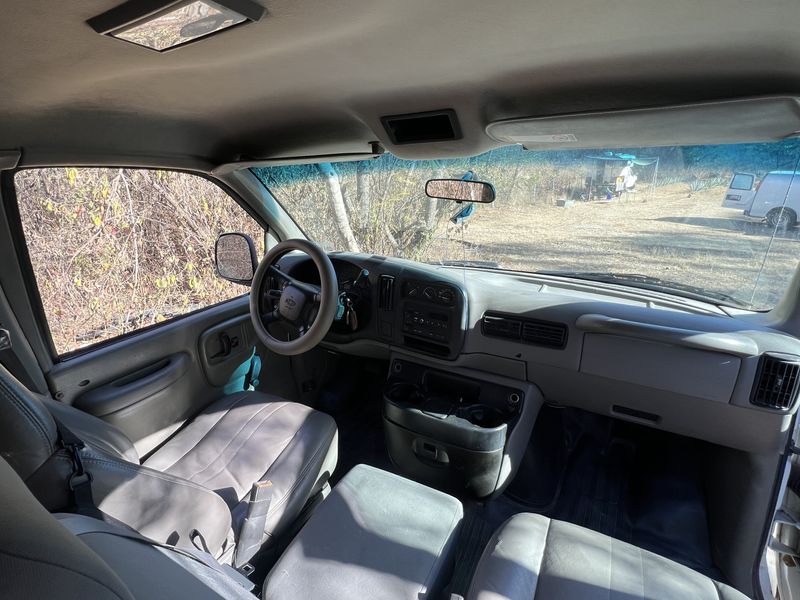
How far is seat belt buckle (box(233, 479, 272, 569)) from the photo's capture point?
154 cm

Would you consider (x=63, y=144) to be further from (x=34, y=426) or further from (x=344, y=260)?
(x=344, y=260)

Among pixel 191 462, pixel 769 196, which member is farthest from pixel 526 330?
pixel 191 462

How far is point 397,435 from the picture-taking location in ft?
8.19

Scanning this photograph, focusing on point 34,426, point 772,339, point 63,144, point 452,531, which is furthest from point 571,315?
point 63,144

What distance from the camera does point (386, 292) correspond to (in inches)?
100

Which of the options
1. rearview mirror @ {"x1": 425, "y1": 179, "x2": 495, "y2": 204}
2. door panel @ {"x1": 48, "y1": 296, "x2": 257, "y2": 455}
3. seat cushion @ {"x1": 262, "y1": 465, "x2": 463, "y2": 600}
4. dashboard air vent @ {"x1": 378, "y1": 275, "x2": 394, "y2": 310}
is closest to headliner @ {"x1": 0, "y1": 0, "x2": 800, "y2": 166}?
rearview mirror @ {"x1": 425, "y1": 179, "x2": 495, "y2": 204}

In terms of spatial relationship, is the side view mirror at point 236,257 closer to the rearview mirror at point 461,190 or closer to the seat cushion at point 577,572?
the rearview mirror at point 461,190

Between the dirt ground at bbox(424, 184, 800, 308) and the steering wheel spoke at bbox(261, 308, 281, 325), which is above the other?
the dirt ground at bbox(424, 184, 800, 308)

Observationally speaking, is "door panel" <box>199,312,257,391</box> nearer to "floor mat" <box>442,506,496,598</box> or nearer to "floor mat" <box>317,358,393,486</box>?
"floor mat" <box>317,358,393,486</box>

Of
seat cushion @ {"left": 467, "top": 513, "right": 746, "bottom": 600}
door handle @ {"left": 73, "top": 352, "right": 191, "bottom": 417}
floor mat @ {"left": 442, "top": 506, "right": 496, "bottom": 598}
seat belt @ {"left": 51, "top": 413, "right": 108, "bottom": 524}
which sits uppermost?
seat belt @ {"left": 51, "top": 413, "right": 108, "bottom": 524}

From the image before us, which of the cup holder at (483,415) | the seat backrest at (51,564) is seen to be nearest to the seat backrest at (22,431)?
the seat backrest at (51,564)

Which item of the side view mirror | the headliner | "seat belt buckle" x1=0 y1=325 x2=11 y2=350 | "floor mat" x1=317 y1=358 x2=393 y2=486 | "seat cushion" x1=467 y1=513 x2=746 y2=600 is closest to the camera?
the headliner

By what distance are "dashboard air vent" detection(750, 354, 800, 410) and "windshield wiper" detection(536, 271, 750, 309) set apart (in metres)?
0.34

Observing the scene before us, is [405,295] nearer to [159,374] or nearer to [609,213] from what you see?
[609,213]
